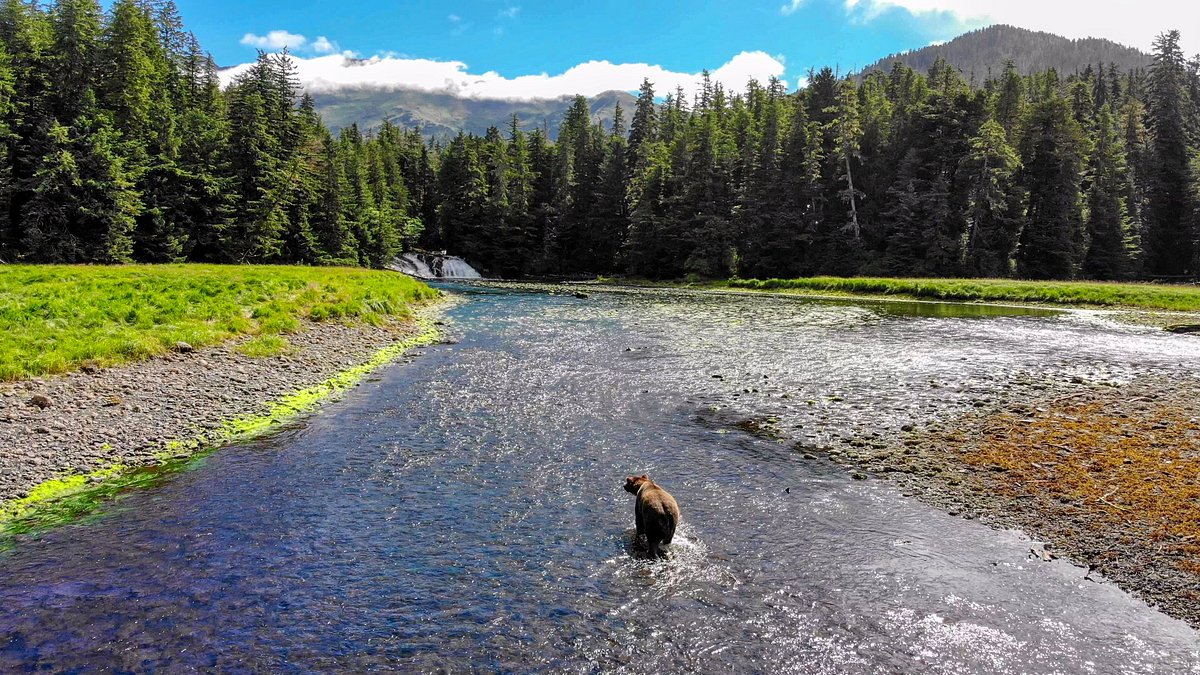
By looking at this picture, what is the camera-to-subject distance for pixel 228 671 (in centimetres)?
679

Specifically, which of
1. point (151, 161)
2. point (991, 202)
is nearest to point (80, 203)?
point (151, 161)

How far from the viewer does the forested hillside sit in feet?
189

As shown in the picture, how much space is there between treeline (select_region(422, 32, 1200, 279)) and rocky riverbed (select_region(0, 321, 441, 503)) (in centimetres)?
7014

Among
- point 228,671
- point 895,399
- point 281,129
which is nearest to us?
point 228,671

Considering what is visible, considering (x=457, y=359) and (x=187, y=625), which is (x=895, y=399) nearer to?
(x=457, y=359)

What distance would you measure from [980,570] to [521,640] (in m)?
6.73

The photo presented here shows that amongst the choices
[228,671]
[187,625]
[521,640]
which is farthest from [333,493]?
[521,640]

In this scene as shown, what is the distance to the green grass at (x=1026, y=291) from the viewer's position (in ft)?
149

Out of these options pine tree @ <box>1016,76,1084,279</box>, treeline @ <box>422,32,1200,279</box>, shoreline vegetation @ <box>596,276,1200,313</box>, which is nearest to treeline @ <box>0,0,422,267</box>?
treeline @ <box>422,32,1200,279</box>

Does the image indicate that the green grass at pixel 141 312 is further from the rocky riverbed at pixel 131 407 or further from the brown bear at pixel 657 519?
the brown bear at pixel 657 519

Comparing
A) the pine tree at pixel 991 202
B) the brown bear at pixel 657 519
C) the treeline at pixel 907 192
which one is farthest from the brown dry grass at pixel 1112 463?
the pine tree at pixel 991 202

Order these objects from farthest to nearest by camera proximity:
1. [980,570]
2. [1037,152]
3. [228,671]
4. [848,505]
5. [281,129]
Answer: [281,129]
[1037,152]
[848,505]
[980,570]
[228,671]

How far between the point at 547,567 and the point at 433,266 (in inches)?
3803

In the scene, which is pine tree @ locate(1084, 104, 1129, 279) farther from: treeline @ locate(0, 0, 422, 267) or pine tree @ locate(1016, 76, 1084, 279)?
treeline @ locate(0, 0, 422, 267)
